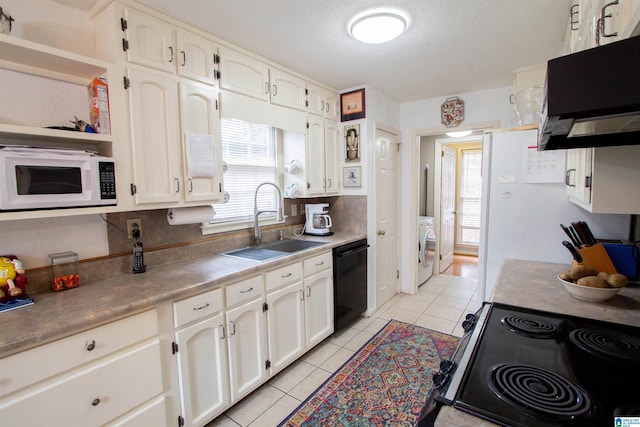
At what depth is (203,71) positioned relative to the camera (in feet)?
6.46

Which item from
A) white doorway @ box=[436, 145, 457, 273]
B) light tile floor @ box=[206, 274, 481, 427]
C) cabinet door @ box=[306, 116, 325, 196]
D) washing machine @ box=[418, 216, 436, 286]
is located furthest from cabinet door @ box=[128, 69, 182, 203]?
white doorway @ box=[436, 145, 457, 273]

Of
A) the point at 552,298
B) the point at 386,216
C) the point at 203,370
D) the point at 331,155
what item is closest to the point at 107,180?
the point at 203,370

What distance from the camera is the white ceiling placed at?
67.9 inches

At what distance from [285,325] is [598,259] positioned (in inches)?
77.0

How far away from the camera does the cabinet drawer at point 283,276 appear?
208 centimetres

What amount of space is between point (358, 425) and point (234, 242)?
158 centimetres

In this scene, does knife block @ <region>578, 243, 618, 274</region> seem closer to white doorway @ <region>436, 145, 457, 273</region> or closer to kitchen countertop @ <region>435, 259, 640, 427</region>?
kitchen countertop @ <region>435, 259, 640, 427</region>

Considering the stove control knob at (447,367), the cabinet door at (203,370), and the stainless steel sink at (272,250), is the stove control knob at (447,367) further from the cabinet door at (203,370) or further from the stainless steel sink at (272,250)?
the stainless steel sink at (272,250)

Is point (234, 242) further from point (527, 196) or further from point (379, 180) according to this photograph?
point (527, 196)

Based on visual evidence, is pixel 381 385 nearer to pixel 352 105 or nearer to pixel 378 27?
pixel 378 27

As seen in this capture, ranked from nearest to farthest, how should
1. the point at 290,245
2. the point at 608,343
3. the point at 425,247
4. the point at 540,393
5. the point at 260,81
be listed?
1. the point at 540,393
2. the point at 608,343
3. the point at 260,81
4. the point at 290,245
5. the point at 425,247

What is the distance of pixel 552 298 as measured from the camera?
148 centimetres

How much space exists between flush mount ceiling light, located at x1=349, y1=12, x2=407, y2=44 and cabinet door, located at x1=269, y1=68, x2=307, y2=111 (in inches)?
30.6

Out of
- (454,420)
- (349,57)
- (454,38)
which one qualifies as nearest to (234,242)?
(349,57)
